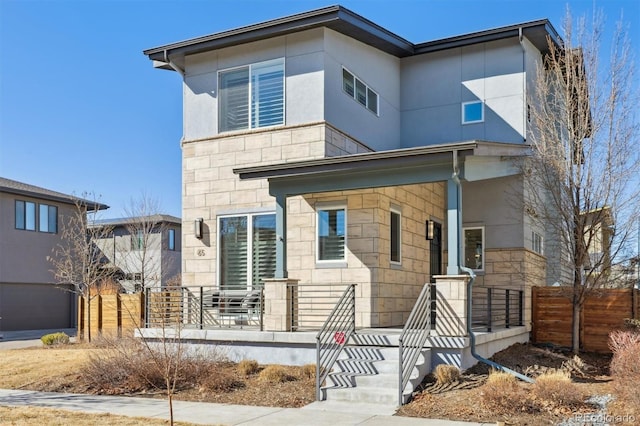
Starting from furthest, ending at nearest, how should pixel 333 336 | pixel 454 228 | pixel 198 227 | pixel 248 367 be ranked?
pixel 198 227 < pixel 248 367 < pixel 333 336 < pixel 454 228

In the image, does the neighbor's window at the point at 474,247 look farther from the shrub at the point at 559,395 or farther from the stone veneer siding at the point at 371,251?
the shrub at the point at 559,395

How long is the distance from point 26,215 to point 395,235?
79.7ft

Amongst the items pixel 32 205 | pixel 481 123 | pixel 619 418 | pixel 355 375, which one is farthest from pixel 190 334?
pixel 32 205

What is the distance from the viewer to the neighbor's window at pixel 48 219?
32.0 metres

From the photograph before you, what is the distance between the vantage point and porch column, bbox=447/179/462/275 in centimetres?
1054

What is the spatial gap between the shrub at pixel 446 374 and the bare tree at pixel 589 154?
5.02 meters

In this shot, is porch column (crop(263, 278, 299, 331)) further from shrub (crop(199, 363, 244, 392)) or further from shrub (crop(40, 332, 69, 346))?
shrub (crop(40, 332, 69, 346))

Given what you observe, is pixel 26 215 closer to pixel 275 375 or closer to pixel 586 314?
pixel 275 375

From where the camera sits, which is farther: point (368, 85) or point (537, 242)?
point (537, 242)

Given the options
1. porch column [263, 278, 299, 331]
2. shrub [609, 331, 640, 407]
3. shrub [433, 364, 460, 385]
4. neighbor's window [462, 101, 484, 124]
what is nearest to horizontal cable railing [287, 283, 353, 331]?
porch column [263, 278, 299, 331]

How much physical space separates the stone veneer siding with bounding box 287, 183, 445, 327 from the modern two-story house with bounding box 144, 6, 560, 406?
0.03 metres

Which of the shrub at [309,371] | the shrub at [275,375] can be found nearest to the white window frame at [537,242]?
the shrub at [309,371]

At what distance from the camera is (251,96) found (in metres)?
14.7

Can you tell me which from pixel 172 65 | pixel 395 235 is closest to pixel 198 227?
pixel 172 65
